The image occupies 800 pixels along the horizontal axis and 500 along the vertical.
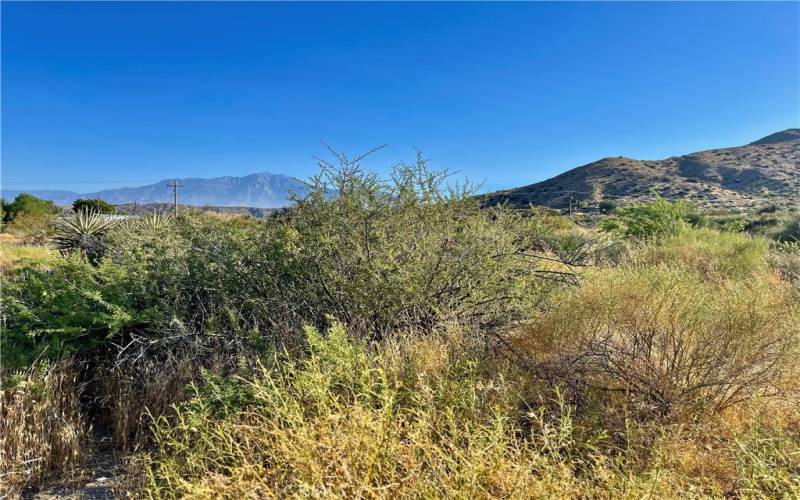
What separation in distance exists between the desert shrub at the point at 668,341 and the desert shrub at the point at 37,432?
150 inches

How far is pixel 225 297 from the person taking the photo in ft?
14.6

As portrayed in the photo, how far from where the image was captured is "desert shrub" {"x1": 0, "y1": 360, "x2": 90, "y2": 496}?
3.06 m

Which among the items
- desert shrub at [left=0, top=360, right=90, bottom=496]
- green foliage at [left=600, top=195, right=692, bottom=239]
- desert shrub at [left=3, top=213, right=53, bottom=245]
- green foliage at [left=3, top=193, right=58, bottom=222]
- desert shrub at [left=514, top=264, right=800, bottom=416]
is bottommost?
desert shrub at [left=0, top=360, right=90, bottom=496]

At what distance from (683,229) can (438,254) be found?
801cm

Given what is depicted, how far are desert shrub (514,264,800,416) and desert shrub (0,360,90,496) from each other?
12.5 ft

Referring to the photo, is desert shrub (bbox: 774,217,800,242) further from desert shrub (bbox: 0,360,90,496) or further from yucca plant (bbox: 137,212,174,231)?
desert shrub (bbox: 0,360,90,496)

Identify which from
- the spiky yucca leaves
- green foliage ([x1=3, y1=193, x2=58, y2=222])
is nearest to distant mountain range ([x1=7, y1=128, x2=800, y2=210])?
green foliage ([x1=3, y1=193, x2=58, y2=222])

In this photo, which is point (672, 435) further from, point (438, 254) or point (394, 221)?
point (394, 221)

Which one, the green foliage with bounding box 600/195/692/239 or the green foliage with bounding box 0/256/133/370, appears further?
the green foliage with bounding box 600/195/692/239

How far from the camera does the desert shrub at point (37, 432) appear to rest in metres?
3.06

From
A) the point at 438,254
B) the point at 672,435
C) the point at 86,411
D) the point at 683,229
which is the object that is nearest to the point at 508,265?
the point at 438,254

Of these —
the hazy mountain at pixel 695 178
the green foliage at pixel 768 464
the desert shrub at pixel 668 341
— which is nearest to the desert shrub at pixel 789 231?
the desert shrub at pixel 668 341

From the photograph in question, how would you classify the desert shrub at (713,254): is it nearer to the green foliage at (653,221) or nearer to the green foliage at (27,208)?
the green foliage at (653,221)

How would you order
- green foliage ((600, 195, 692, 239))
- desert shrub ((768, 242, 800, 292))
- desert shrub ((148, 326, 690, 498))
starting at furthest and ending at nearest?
green foliage ((600, 195, 692, 239))
desert shrub ((768, 242, 800, 292))
desert shrub ((148, 326, 690, 498))
